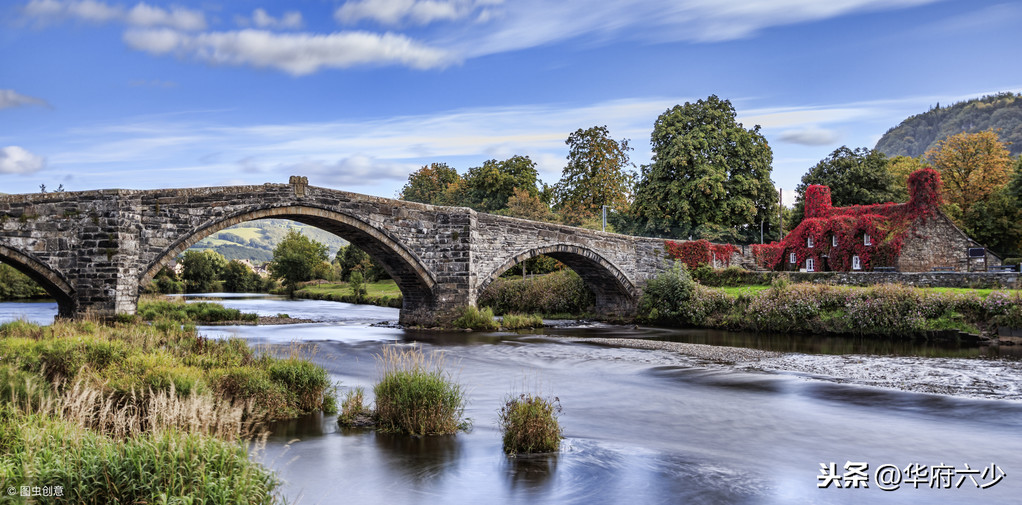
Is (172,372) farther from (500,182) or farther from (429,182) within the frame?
(429,182)

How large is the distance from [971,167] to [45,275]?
Result: 54.9 meters

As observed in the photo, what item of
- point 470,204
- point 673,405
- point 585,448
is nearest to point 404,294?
point 673,405

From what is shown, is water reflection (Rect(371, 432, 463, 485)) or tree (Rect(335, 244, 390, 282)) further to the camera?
tree (Rect(335, 244, 390, 282))

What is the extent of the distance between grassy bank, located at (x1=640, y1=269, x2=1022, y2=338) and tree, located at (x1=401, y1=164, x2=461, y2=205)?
4437 cm

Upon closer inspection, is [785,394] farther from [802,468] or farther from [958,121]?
[958,121]

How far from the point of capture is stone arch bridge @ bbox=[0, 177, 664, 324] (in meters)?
18.9

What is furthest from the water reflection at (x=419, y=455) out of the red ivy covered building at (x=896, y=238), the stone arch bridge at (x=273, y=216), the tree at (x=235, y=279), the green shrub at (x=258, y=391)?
the tree at (x=235, y=279)

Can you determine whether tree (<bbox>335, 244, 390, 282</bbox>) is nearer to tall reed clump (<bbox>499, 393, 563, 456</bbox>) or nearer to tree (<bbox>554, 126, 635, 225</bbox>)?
tree (<bbox>554, 126, 635, 225</bbox>)

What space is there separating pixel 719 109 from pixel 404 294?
2823 centimetres

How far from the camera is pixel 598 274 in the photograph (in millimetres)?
32594

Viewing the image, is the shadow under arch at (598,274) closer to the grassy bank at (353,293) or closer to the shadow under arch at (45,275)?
the grassy bank at (353,293)

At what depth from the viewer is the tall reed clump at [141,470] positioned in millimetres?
5270

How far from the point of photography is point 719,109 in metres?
46.4

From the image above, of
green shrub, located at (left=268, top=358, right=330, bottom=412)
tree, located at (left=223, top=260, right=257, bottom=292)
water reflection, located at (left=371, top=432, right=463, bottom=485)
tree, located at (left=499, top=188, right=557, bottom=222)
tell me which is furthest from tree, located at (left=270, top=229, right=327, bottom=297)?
water reflection, located at (left=371, top=432, right=463, bottom=485)
